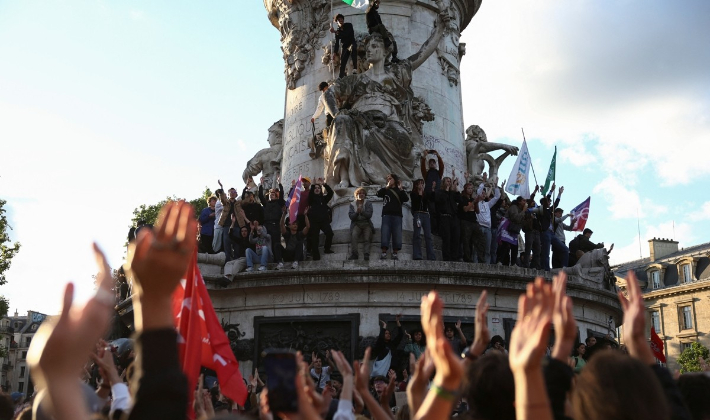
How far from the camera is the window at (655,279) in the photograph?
196 feet

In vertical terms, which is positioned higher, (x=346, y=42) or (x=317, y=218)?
(x=346, y=42)

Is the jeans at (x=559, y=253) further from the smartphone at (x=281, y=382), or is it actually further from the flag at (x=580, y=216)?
the smartphone at (x=281, y=382)

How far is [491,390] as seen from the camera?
3455 mm

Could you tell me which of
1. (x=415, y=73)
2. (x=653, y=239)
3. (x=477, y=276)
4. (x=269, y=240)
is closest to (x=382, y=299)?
(x=477, y=276)

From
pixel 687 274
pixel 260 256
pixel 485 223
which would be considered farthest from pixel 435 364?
pixel 687 274

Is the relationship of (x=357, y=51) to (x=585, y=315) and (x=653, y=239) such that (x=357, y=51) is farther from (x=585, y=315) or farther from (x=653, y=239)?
(x=653, y=239)

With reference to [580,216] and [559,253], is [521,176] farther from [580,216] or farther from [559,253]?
[559,253]

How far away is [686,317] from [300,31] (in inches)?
1709

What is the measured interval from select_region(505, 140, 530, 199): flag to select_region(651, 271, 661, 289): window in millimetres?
41203

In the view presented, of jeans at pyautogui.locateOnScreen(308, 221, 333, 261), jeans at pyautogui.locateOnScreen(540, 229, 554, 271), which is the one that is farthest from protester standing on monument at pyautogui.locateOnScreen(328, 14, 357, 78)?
Result: jeans at pyautogui.locateOnScreen(540, 229, 554, 271)

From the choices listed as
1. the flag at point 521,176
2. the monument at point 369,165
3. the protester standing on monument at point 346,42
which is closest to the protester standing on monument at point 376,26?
the monument at point 369,165

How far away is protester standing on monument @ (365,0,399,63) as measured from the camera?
19.5 metres

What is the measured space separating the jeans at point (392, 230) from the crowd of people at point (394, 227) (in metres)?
0.02

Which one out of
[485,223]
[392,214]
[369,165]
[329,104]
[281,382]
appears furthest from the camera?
[329,104]
